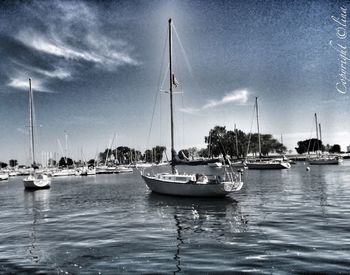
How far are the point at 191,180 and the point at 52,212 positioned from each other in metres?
14.2

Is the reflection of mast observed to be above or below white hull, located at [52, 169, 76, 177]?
above

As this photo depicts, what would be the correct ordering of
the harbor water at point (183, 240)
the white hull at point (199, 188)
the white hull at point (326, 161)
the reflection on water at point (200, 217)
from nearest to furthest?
the harbor water at point (183, 240)
the reflection on water at point (200, 217)
the white hull at point (199, 188)
the white hull at point (326, 161)

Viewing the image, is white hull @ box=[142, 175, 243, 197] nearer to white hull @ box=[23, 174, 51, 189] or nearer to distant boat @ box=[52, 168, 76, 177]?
white hull @ box=[23, 174, 51, 189]

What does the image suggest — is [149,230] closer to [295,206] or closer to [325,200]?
[295,206]

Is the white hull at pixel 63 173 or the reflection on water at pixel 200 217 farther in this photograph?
the white hull at pixel 63 173

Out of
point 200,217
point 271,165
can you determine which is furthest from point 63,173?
point 200,217

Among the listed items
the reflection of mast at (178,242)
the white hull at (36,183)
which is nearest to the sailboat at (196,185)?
the reflection of mast at (178,242)

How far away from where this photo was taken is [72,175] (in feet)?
401

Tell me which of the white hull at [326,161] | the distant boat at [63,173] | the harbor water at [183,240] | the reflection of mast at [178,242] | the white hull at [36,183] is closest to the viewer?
the harbor water at [183,240]

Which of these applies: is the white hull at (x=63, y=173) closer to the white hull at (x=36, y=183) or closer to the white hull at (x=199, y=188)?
the white hull at (x=36, y=183)

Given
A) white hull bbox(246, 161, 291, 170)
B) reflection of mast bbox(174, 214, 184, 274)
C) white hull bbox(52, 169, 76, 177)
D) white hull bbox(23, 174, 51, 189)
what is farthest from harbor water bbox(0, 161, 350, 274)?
white hull bbox(52, 169, 76, 177)

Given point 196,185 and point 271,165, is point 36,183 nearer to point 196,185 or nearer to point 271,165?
point 196,185

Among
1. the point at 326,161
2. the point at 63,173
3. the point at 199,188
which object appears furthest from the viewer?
the point at 326,161

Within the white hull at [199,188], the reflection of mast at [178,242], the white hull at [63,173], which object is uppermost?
the white hull at [199,188]
